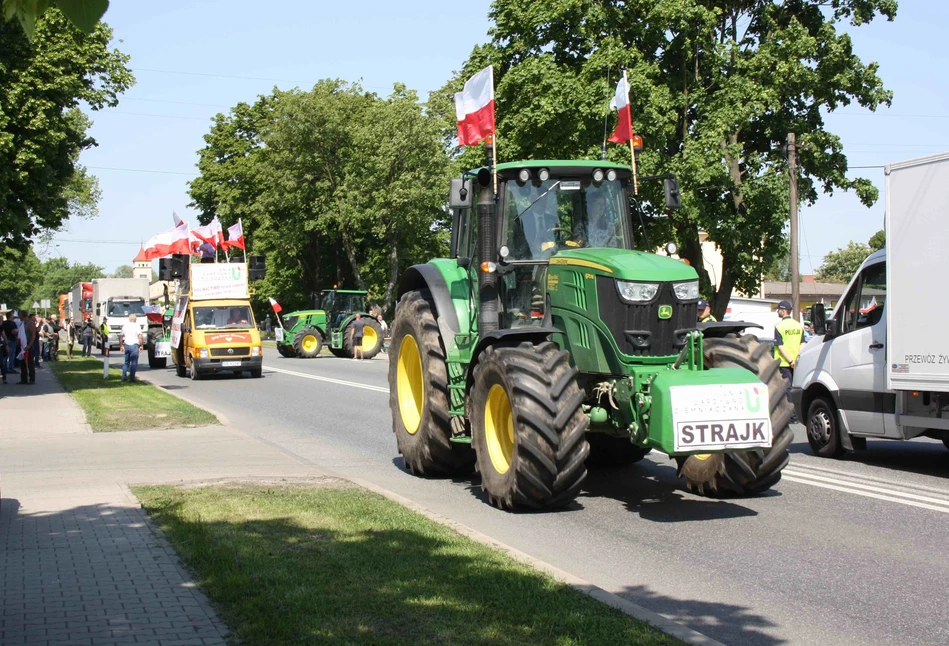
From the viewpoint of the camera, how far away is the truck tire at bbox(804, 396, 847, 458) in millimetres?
12695

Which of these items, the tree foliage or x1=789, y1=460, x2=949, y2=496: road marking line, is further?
the tree foliage

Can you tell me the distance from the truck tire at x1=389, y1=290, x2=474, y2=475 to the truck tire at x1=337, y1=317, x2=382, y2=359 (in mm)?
28343

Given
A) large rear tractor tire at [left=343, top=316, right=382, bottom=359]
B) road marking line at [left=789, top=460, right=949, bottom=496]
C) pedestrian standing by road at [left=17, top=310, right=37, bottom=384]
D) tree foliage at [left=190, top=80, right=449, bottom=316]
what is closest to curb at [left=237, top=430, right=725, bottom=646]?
road marking line at [left=789, top=460, right=949, bottom=496]

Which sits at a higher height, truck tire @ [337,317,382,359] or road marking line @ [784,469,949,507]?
truck tire @ [337,317,382,359]

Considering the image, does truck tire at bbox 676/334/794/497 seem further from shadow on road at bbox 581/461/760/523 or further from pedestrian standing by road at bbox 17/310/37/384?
pedestrian standing by road at bbox 17/310/37/384

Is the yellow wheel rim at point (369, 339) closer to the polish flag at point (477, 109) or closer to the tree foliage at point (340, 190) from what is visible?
the tree foliage at point (340, 190)

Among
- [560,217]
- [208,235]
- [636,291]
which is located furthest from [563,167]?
[208,235]

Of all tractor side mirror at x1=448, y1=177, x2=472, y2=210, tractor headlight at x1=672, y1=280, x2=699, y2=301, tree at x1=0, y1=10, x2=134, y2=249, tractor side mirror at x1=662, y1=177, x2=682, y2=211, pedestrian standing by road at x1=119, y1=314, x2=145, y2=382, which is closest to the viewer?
tractor headlight at x1=672, y1=280, x2=699, y2=301

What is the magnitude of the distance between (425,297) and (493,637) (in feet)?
22.2

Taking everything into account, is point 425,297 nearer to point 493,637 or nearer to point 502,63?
point 493,637

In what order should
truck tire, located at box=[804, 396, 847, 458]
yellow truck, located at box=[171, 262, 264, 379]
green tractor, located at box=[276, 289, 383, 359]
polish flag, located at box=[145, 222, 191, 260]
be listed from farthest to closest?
green tractor, located at box=[276, 289, 383, 359]
polish flag, located at box=[145, 222, 191, 260]
yellow truck, located at box=[171, 262, 264, 379]
truck tire, located at box=[804, 396, 847, 458]

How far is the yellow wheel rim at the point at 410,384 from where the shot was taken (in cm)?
1178

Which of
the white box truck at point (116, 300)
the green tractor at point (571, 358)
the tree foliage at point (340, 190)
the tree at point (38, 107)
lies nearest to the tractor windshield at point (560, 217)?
the green tractor at point (571, 358)

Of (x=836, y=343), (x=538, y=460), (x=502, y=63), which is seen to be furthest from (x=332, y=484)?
(x=502, y=63)
